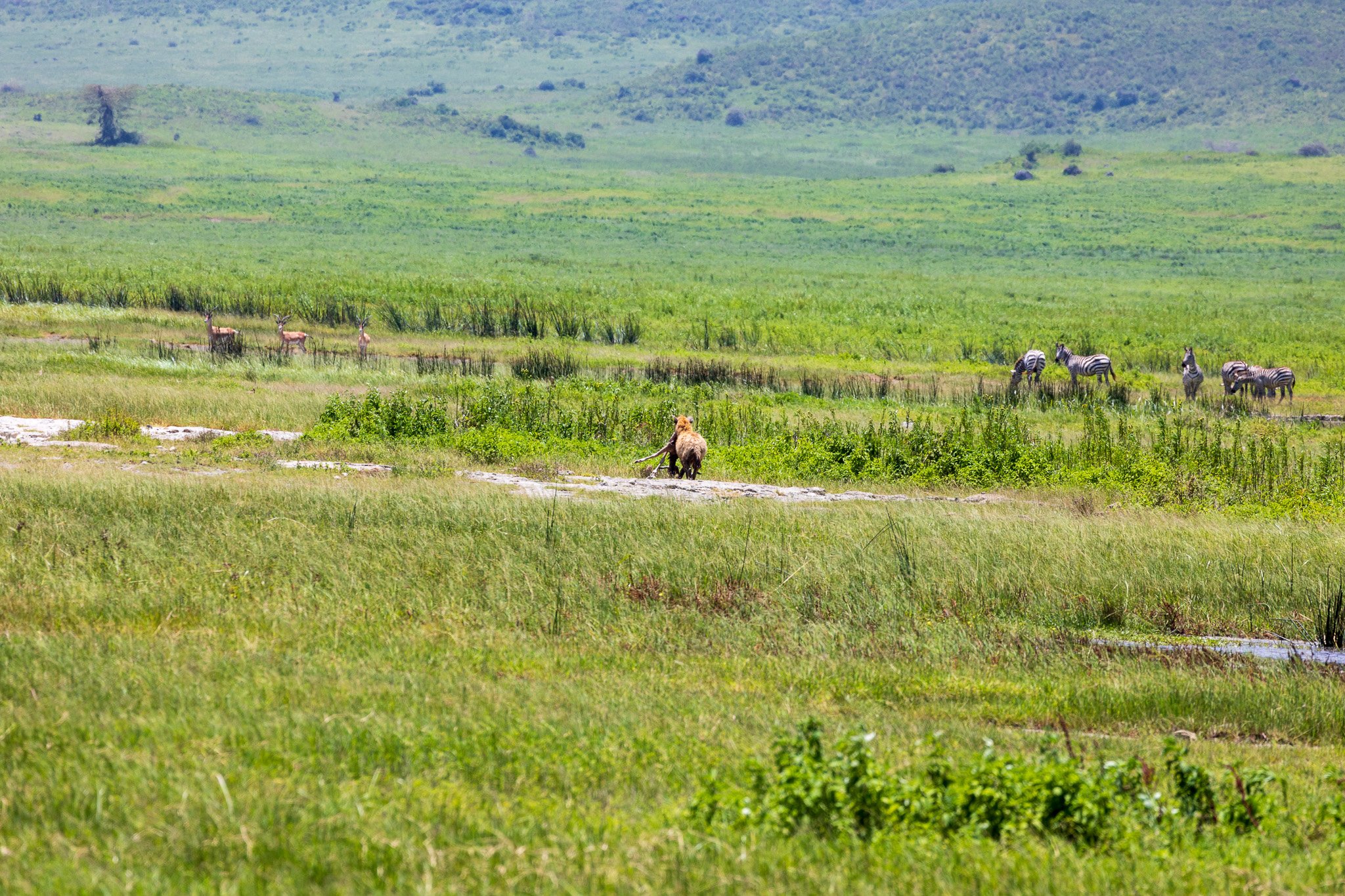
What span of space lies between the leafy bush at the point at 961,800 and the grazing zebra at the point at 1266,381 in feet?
89.1

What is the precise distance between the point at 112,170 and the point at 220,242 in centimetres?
4787

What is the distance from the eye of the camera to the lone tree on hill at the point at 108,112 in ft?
460

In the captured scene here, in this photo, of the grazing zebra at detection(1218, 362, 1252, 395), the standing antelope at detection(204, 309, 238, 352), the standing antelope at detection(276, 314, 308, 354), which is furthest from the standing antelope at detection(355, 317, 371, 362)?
the grazing zebra at detection(1218, 362, 1252, 395)

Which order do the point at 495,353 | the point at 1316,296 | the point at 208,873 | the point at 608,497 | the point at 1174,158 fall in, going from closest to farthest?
the point at 208,873, the point at 608,497, the point at 495,353, the point at 1316,296, the point at 1174,158

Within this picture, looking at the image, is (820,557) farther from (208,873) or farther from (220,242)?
(220,242)

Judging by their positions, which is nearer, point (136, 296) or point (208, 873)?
point (208, 873)

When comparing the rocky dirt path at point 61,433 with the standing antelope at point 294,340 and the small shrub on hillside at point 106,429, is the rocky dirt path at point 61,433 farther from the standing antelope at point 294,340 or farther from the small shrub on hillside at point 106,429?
the standing antelope at point 294,340

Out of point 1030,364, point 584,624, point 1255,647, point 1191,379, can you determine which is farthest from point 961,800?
point 1030,364

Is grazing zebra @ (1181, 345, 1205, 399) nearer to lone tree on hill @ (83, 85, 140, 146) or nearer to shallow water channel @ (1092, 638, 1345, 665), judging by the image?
shallow water channel @ (1092, 638, 1345, 665)

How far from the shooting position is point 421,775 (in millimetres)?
7324

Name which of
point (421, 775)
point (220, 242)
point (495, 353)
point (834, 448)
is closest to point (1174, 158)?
point (220, 242)

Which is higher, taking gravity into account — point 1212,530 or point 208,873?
point 208,873

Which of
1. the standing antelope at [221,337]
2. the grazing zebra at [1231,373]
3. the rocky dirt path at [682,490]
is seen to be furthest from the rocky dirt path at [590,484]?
the grazing zebra at [1231,373]

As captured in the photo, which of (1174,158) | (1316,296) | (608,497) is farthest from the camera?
(1174,158)
